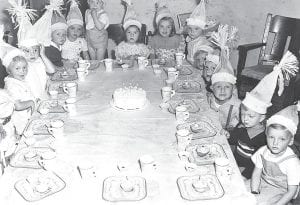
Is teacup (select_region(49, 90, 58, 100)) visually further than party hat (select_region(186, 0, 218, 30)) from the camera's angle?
No

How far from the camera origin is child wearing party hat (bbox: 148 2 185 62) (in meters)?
4.56

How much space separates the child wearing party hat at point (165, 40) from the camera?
456 centimetres

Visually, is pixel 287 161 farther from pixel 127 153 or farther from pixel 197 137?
pixel 127 153

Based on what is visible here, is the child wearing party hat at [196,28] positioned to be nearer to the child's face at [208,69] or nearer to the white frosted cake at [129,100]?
the child's face at [208,69]

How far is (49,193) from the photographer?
178 centimetres

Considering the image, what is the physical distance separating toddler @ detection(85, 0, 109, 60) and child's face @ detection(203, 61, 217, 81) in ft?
6.00

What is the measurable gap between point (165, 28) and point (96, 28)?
995mm

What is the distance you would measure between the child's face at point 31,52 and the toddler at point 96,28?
1418mm

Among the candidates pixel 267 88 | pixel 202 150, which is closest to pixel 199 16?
pixel 267 88

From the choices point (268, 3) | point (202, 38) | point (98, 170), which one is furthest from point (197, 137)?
point (268, 3)

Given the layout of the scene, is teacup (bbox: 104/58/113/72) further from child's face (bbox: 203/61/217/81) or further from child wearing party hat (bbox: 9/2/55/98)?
child's face (bbox: 203/61/217/81)

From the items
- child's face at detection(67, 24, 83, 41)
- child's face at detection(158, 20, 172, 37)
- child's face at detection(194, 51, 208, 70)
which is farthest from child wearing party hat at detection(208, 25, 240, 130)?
child's face at detection(67, 24, 83, 41)

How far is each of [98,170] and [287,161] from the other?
1176mm

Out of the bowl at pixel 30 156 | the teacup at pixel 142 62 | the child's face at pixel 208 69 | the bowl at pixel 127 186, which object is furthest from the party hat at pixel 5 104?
the child's face at pixel 208 69
